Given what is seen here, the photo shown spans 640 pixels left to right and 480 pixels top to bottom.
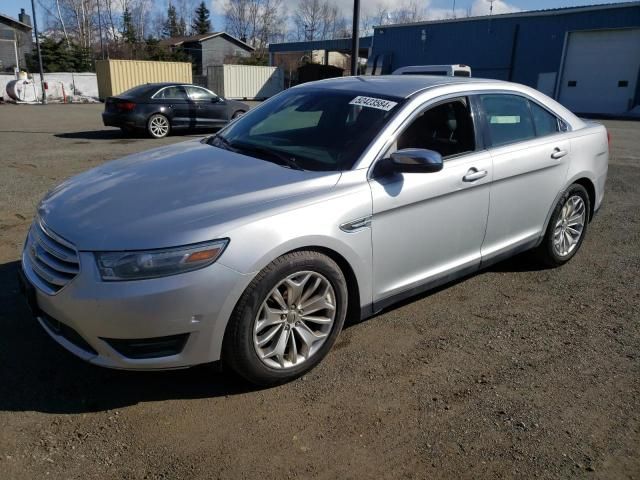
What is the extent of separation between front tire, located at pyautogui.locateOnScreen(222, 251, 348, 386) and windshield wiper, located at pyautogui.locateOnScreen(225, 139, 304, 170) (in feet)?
2.31

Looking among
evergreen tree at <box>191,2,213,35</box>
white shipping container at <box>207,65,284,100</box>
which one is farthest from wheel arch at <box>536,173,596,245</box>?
evergreen tree at <box>191,2,213,35</box>

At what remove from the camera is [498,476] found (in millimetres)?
2387

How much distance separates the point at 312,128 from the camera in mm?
3820

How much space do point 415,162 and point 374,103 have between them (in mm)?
702

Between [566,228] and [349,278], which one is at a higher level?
[349,278]

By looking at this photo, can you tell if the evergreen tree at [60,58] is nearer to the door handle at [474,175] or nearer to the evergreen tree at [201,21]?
the evergreen tree at [201,21]

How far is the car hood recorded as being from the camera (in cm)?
258

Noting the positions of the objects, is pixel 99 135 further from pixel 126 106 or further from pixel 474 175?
pixel 474 175

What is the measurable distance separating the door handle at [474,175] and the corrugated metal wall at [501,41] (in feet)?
91.2

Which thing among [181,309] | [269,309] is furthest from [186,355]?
[269,309]

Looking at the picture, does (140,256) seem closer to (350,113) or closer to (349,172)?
(349,172)

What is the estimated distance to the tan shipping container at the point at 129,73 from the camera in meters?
30.9

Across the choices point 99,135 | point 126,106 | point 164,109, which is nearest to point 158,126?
point 164,109

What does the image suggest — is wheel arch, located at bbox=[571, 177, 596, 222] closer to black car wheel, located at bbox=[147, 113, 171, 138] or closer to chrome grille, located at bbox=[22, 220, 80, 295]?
chrome grille, located at bbox=[22, 220, 80, 295]
